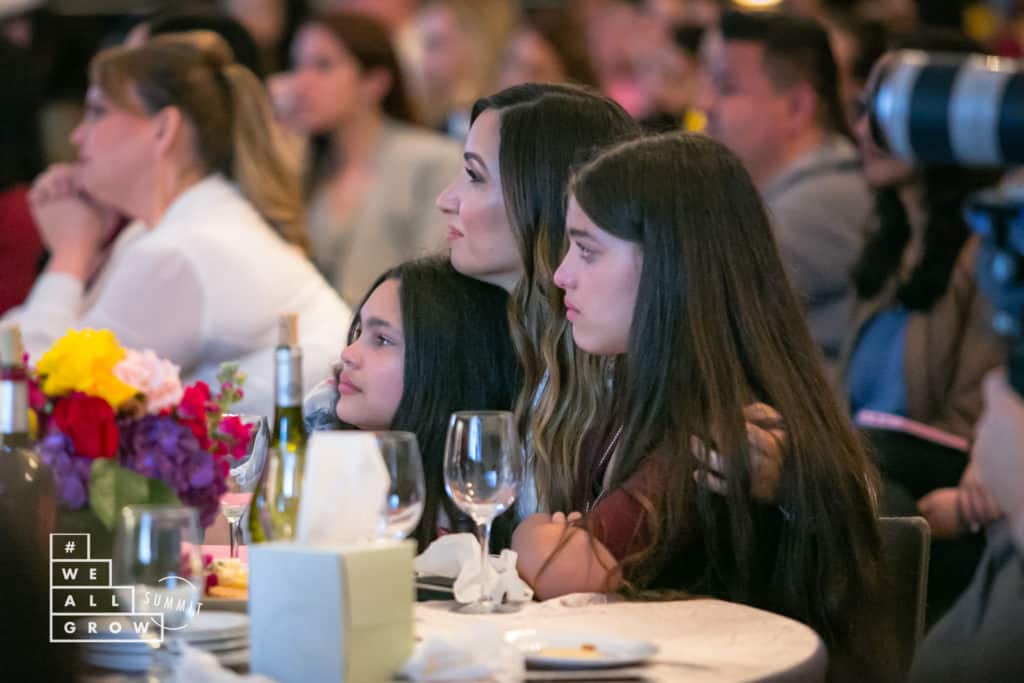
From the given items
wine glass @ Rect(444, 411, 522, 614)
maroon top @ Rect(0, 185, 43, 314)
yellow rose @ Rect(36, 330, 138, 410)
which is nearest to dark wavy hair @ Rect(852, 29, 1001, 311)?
wine glass @ Rect(444, 411, 522, 614)

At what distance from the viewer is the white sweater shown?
338 centimetres

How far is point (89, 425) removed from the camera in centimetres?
171

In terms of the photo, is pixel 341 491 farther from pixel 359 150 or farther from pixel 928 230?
pixel 359 150

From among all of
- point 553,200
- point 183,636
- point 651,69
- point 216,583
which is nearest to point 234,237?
point 553,200

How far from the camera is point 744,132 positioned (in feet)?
15.3

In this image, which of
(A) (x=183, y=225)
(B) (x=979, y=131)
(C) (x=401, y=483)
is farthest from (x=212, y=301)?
(B) (x=979, y=131)

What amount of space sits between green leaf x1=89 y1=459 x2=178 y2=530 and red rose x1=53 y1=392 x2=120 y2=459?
16 millimetres

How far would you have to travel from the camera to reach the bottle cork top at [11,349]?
1730mm

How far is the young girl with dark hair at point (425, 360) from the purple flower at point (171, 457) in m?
0.76

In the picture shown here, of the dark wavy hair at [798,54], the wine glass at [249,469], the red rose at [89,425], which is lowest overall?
the wine glass at [249,469]

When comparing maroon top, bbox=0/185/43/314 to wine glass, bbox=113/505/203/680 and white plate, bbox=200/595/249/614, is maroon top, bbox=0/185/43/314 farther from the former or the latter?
wine glass, bbox=113/505/203/680

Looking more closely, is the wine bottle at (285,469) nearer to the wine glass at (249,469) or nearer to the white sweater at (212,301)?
the wine glass at (249,469)

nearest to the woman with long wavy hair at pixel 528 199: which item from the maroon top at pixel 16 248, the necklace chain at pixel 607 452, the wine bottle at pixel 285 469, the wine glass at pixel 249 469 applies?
the necklace chain at pixel 607 452

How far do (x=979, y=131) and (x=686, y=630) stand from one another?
2.06 ft
